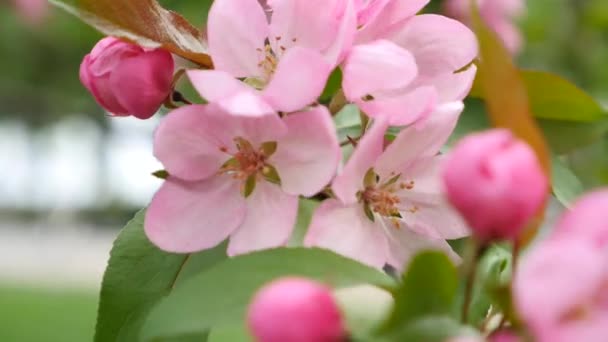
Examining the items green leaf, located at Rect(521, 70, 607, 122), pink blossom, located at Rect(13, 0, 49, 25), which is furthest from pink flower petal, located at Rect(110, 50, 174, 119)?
pink blossom, located at Rect(13, 0, 49, 25)

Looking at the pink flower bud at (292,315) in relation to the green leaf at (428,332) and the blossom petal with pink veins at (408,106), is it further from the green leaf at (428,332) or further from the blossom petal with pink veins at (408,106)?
the blossom petal with pink veins at (408,106)

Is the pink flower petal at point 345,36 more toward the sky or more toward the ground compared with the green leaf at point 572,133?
more toward the sky

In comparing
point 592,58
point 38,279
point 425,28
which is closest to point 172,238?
point 425,28

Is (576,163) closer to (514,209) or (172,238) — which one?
(172,238)

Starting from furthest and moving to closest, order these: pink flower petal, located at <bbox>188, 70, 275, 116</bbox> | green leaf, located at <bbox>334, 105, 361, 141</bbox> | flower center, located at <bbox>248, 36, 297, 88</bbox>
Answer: green leaf, located at <bbox>334, 105, 361, 141</bbox> < flower center, located at <bbox>248, 36, 297, 88</bbox> < pink flower petal, located at <bbox>188, 70, 275, 116</bbox>

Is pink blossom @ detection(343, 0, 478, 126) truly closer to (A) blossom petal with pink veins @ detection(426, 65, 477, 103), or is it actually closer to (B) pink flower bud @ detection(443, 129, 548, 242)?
→ (A) blossom petal with pink veins @ detection(426, 65, 477, 103)

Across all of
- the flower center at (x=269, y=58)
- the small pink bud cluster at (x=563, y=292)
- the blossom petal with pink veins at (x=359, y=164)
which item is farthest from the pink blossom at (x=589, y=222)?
the flower center at (x=269, y=58)
